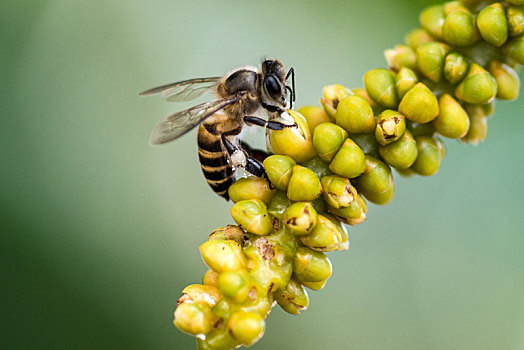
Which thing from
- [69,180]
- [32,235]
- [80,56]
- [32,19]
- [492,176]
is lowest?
[492,176]

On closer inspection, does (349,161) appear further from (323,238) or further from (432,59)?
(432,59)

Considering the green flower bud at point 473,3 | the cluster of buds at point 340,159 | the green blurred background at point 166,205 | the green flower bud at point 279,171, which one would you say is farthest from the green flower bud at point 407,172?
the green blurred background at point 166,205

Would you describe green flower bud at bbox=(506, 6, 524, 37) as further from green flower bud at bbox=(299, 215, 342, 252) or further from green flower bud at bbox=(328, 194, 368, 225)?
green flower bud at bbox=(299, 215, 342, 252)

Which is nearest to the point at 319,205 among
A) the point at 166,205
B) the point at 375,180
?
the point at 375,180

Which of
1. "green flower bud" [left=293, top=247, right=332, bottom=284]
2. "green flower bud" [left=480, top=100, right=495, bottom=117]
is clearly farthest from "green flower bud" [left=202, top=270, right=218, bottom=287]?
"green flower bud" [left=480, top=100, right=495, bottom=117]

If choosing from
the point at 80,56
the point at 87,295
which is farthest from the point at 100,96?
the point at 87,295

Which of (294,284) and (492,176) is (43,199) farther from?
(492,176)
